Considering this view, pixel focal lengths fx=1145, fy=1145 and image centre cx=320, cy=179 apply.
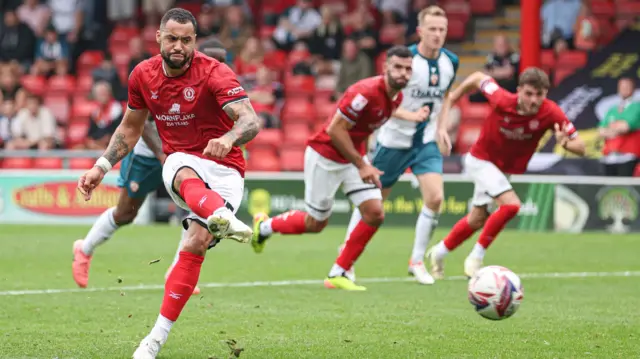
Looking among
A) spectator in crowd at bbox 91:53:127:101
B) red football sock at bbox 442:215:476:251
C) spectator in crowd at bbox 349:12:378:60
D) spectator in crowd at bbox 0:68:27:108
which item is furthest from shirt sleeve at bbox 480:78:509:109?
spectator in crowd at bbox 0:68:27:108

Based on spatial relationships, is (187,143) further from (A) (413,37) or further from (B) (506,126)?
(A) (413,37)

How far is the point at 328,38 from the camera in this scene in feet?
71.2

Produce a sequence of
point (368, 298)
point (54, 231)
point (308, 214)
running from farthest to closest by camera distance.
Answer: point (54, 231)
point (308, 214)
point (368, 298)

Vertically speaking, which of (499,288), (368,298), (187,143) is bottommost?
(368,298)

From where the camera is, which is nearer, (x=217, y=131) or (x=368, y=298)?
(x=217, y=131)

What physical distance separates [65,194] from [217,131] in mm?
12145

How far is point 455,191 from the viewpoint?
17.6 meters

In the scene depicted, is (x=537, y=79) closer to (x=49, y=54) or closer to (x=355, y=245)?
(x=355, y=245)


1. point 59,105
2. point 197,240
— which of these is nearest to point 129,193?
point 197,240

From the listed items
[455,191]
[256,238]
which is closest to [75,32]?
[455,191]

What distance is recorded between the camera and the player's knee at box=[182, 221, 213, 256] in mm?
6758

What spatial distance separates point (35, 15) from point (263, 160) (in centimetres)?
752

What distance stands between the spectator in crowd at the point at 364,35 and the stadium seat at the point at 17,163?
620 centimetres

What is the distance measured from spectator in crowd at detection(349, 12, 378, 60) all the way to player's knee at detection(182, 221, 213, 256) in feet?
46.2
